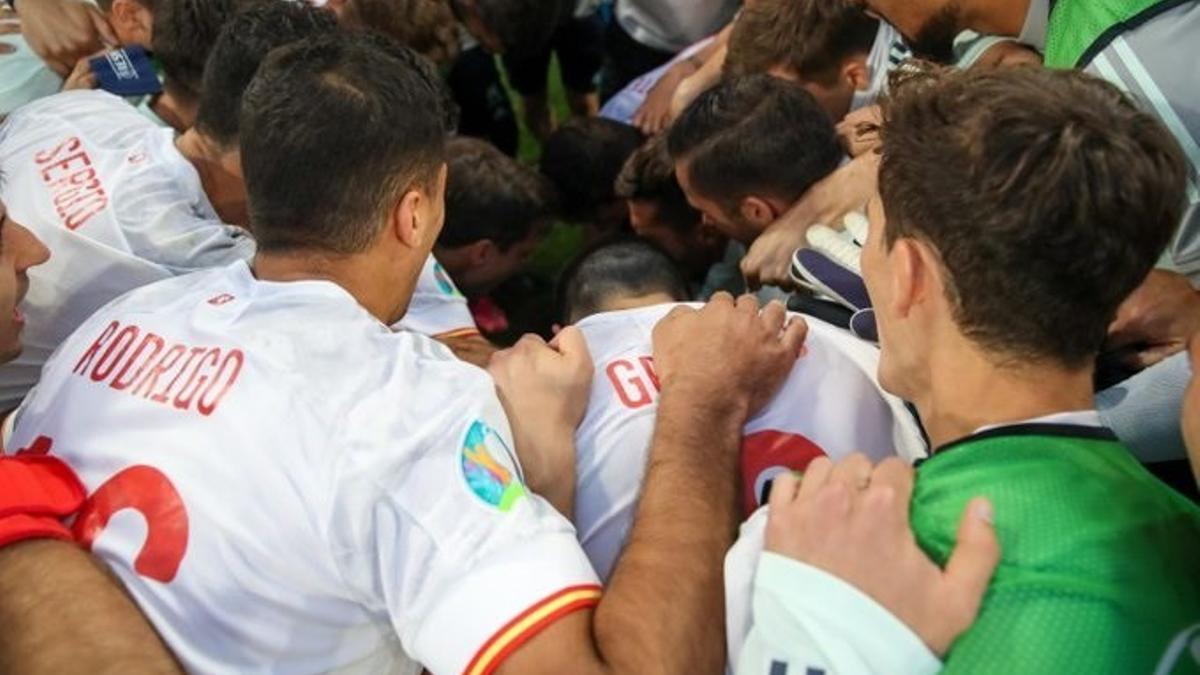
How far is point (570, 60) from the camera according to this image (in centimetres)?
548

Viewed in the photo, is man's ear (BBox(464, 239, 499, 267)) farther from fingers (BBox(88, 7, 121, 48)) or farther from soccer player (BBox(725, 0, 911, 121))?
fingers (BBox(88, 7, 121, 48))

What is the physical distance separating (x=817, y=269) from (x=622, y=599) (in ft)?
3.42

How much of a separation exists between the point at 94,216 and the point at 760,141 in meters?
1.75

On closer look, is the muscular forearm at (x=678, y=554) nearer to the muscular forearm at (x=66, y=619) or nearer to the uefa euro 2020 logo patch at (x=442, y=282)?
the muscular forearm at (x=66, y=619)

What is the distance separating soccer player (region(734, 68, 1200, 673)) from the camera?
57.2 inches

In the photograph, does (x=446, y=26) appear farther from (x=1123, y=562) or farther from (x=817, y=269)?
(x=1123, y=562)

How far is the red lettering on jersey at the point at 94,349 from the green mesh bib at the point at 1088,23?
76.4 inches

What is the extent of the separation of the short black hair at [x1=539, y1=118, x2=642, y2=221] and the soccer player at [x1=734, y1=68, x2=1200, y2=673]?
2.52 meters

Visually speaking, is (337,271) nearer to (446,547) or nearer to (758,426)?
(446,547)

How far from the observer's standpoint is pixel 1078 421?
171 centimetres

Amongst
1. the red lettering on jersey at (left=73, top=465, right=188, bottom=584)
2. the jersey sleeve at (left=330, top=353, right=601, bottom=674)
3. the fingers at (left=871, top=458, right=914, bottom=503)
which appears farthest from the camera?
the red lettering on jersey at (left=73, top=465, right=188, bottom=584)

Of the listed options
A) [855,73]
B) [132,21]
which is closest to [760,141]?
[855,73]

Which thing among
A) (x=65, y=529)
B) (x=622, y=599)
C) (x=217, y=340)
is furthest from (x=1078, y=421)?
(x=65, y=529)

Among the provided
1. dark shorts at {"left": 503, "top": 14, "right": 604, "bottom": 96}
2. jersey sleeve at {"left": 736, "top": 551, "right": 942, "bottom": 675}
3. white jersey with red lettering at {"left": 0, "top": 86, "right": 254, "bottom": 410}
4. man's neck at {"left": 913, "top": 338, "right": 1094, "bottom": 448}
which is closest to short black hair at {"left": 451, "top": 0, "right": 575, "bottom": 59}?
dark shorts at {"left": 503, "top": 14, "right": 604, "bottom": 96}
